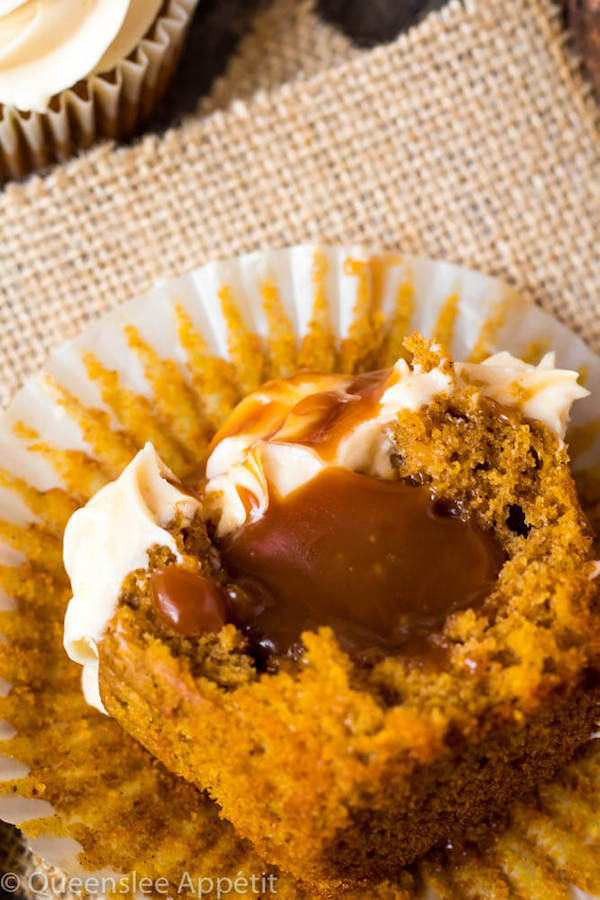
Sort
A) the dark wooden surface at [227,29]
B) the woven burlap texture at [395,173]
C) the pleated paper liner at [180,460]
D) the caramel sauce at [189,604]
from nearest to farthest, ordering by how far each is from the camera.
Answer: the caramel sauce at [189,604] → the pleated paper liner at [180,460] → the woven burlap texture at [395,173] → the dark wooden surface at [227,29]

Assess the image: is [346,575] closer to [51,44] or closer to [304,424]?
[304,424]

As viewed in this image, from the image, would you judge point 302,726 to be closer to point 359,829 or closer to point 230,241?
point 359,829

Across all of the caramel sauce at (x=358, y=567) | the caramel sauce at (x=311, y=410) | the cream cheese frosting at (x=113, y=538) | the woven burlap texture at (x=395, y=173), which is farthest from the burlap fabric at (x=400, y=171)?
the caramel sauce at (x=358, y=567)

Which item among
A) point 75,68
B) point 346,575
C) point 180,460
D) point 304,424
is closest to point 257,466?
point 304,424

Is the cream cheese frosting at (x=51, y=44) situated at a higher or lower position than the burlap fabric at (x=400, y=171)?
higher

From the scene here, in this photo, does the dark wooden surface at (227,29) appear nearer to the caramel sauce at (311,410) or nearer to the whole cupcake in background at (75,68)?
the whole cupcake in background at (75,68)

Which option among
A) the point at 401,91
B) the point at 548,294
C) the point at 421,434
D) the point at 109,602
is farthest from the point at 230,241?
the point at 109,602

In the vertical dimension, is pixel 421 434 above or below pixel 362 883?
above
